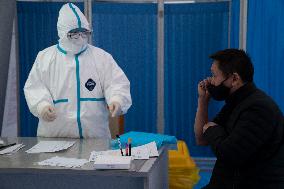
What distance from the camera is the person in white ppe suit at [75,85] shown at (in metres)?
2.24

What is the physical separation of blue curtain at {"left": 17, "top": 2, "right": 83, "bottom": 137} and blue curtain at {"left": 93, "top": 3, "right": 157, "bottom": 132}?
335 millimetres

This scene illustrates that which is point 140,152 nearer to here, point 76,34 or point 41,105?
point 41,105

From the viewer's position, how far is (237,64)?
169 cm

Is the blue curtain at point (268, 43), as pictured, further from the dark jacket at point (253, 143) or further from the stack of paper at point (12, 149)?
the stack of paper at point (12, 149)

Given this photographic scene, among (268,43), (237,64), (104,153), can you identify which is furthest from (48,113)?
(268,43)

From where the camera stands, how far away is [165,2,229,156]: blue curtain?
3.87m

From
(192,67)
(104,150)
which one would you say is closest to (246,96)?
(104,150)

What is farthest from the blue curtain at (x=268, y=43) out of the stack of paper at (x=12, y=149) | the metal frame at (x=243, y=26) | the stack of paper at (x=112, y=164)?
the stack of paper at (x=12, y=149)

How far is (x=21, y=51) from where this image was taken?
3.98m

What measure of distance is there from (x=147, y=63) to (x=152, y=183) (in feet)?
8.25

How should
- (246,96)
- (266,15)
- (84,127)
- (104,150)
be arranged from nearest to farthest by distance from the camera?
(246,96)
(104,150)
(84,127)
(266,15)

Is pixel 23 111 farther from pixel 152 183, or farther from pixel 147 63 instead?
pixel 152 183

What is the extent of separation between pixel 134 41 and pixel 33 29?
1.10 metres

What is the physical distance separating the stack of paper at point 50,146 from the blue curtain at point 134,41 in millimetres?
2025
